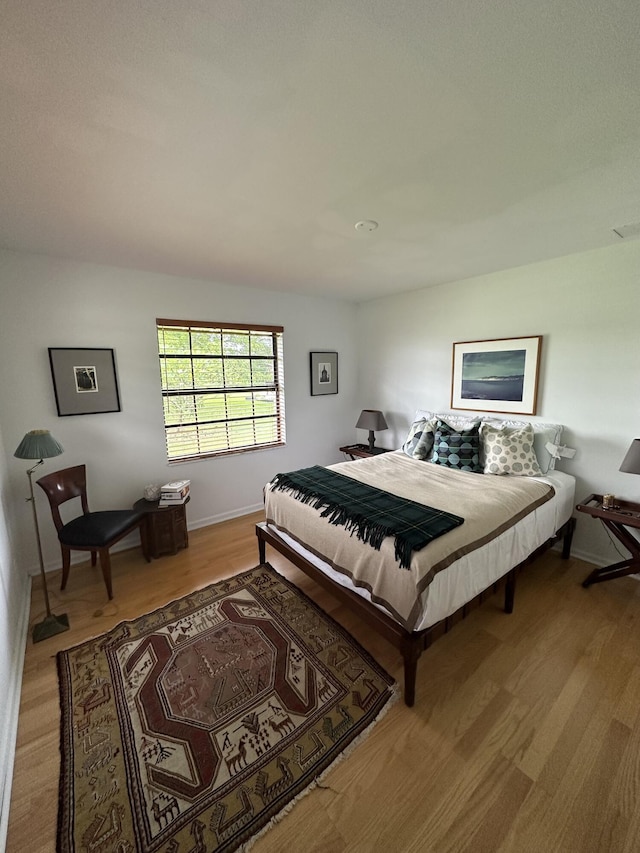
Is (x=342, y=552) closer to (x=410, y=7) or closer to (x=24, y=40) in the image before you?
(x=410, y=7)

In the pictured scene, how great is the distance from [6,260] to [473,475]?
397 cm

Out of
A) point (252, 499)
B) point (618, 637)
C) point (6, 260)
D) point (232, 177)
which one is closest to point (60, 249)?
point (6, 260)

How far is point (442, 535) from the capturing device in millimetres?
1690

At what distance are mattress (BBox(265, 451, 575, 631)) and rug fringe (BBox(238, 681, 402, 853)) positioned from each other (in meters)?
0.40

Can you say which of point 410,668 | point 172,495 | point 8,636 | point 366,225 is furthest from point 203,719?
point 366,225

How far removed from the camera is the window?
124 inches

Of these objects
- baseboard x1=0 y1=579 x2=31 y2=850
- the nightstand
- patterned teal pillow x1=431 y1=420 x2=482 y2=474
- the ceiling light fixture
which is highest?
the ceiling light fixture

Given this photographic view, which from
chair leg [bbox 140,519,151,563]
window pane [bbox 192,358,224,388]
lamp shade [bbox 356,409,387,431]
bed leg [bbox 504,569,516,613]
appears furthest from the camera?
lamp shade [bbox 356,409,387,431]

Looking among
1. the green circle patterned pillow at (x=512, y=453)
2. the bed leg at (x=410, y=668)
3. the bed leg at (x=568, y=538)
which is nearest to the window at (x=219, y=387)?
the green circle patterned pillow at (x=512, y=453)

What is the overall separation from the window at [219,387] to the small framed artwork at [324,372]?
18.5 inches

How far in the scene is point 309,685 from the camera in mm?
1653

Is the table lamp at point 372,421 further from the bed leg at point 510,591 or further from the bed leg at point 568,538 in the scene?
the bed leg at point 510,591

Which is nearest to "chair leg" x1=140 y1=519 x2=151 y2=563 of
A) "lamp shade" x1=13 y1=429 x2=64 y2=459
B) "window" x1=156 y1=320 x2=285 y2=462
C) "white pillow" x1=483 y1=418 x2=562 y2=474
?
"window" x1=156 y1=320 x2=285 y2=462

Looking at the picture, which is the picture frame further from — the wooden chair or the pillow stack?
the wooden chair
